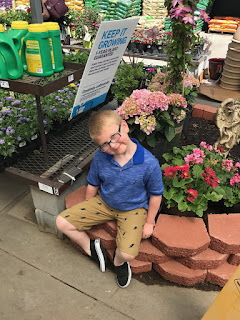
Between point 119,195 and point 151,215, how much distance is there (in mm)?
292

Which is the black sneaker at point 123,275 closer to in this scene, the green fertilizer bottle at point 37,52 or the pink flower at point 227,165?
the pink flower at point 227,165

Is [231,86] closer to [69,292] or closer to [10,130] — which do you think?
[10,130]

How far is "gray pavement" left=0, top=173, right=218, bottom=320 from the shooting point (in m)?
1.92

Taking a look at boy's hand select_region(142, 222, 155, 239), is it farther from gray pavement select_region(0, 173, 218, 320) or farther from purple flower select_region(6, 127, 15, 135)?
purple flower select_region(6, 127, 15, 135)

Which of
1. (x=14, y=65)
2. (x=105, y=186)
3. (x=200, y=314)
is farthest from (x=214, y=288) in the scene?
(x=14, y=65)

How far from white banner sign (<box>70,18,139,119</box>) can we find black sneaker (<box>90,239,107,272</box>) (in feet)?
3.67

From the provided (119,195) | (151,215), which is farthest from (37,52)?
(151,215)

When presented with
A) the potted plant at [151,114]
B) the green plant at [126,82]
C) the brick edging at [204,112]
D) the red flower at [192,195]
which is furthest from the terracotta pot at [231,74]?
the red flower at [192,195]

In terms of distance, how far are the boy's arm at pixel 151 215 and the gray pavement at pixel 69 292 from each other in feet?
1.37

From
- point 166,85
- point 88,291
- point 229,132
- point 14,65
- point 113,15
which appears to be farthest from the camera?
point 113,15

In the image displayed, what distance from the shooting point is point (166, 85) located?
3123 mm

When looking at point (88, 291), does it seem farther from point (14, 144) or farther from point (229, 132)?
point (229, 132)

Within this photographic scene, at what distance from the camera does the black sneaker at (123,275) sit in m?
2.07

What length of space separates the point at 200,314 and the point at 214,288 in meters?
0.25
